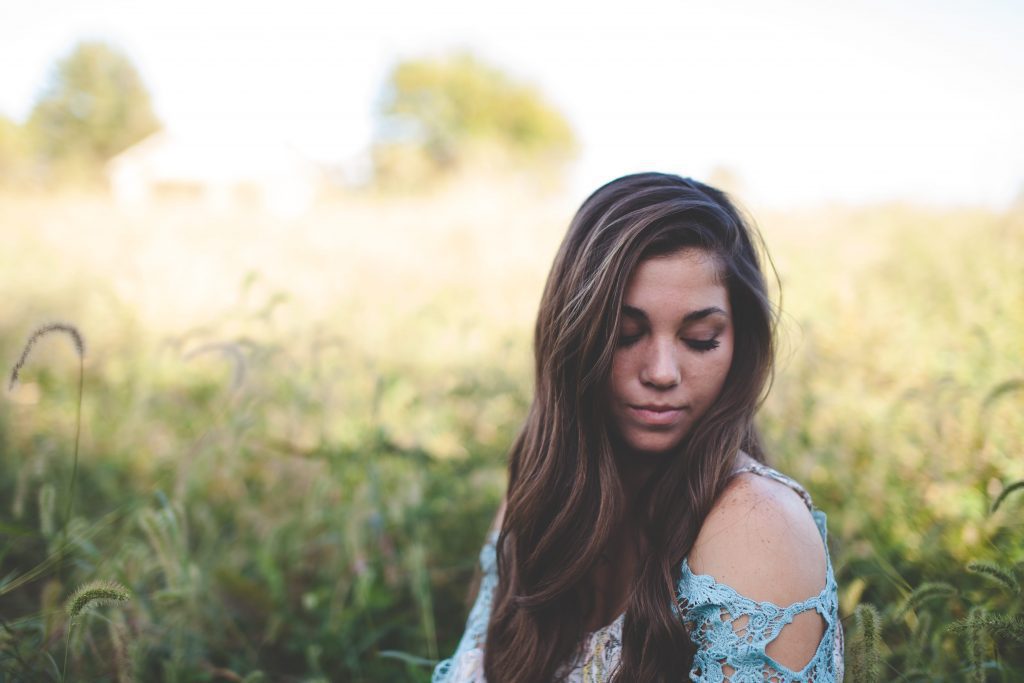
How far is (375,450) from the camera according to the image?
281cm

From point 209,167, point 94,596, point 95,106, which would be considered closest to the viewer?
point 94,596

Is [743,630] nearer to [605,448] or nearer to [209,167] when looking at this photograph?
[605,448]

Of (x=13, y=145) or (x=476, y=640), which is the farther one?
(x=13, y=145)

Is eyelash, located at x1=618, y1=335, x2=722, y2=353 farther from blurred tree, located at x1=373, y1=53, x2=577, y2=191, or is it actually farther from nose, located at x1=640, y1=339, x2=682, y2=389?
blurred tree, located at x1=373, y1=53, x2=577, y2=191

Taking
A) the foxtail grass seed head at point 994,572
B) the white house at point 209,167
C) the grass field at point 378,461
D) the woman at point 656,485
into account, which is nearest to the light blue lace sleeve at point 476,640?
the woman at point 656,485

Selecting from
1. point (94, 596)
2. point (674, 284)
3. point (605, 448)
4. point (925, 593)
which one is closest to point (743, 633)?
point (605, 448)

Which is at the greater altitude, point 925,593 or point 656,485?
point 656,485

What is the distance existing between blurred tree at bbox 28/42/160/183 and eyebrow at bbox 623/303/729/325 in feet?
180

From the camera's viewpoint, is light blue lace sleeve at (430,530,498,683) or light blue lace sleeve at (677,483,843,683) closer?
light blue lace sleeve at (677,483,843,683)

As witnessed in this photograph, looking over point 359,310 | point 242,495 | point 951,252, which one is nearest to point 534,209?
point 359,310

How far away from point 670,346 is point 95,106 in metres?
61.4

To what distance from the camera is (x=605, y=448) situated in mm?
1625

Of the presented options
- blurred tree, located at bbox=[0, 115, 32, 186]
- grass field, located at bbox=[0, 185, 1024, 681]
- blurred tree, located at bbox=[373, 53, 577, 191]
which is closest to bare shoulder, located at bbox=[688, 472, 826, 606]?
grass field, located at bbox=[0, 185, 1024, 681]

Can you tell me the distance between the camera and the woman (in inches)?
50.5
